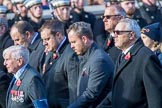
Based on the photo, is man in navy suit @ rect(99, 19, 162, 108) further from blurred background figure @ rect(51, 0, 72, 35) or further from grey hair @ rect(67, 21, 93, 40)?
blurred background figure @ rect(51, 0, 72, 35)

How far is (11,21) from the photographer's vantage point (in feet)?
46.5

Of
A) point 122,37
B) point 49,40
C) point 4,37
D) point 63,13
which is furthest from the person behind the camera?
point 63,13

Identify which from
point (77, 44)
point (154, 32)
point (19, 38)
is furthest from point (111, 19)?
point (77, 44)

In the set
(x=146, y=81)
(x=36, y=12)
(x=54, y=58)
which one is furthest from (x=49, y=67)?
(x=36, y=12)

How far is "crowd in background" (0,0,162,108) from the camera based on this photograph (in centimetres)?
749

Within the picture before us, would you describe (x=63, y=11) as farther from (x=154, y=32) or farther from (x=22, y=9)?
Result: (x=154, y=32)

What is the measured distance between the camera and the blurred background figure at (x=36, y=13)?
12773mm

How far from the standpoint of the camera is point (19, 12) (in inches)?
550

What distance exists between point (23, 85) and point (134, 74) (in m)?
1.37

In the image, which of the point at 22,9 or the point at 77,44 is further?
the point at 22,9

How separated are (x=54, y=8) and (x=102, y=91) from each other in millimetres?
5171

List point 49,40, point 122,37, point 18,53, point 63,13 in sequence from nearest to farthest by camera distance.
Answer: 1. point 122,37
2. point 18,53
3. point 49,40
4. point 63,13

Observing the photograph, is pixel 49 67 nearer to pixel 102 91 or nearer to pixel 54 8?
pixel 102 91

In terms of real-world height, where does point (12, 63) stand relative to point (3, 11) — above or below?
above
